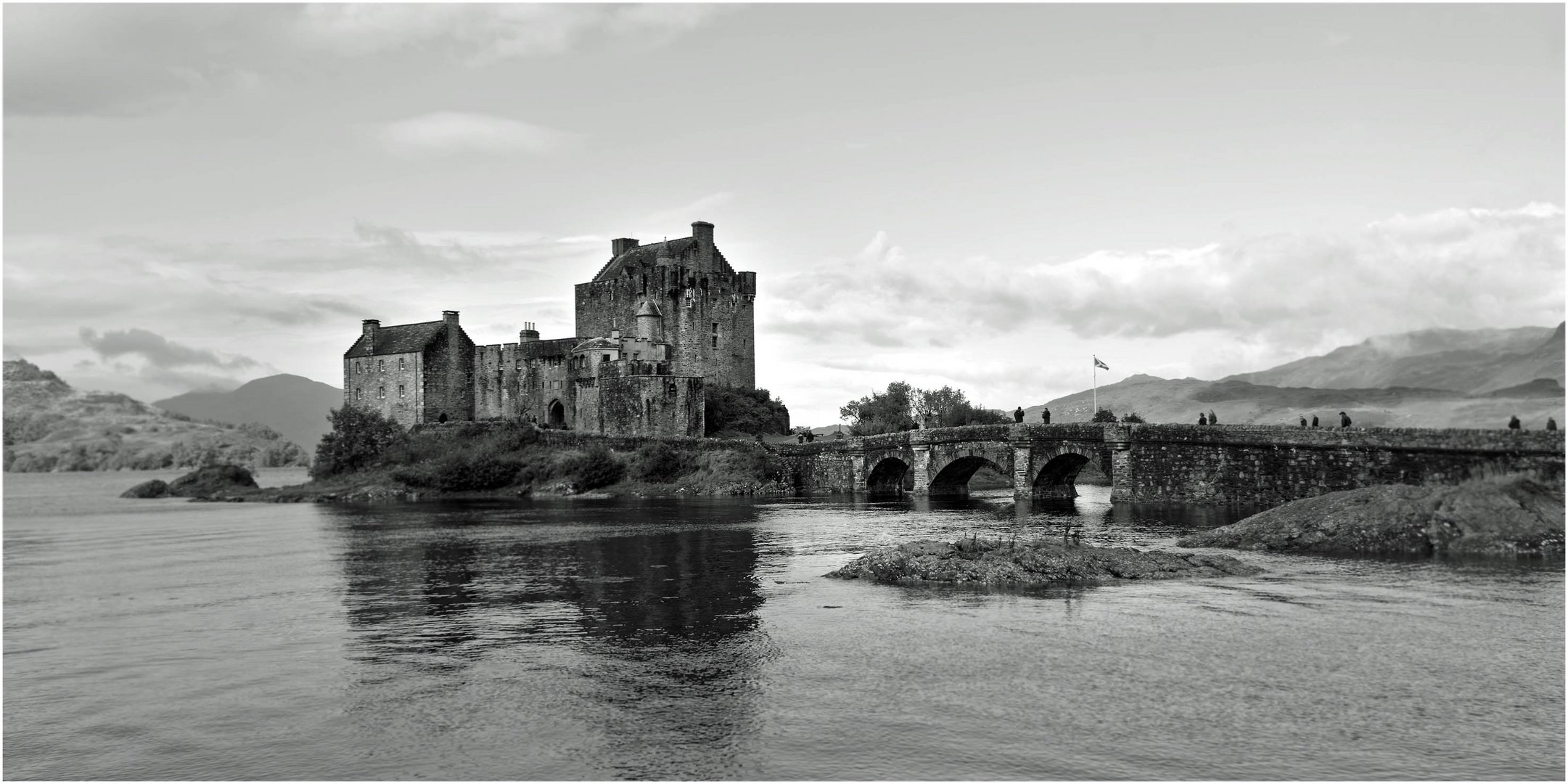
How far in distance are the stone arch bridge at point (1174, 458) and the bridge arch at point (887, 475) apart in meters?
0.08

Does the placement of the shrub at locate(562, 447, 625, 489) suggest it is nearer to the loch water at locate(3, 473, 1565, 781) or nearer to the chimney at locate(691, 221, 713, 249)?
the chimney at locate(691, 221, 713, 249)

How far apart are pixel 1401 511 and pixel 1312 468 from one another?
15.4 m

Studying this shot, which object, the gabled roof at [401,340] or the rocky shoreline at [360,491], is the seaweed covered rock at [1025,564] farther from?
the gabled roof at [401,340]

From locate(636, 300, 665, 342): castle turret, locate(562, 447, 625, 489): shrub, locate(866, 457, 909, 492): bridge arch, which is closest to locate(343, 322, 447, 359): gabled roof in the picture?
locate(636, 300, 665, 342): castle turret

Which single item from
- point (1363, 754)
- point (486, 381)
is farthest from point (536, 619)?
point (486, 381)

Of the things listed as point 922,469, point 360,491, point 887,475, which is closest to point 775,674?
point 922,469

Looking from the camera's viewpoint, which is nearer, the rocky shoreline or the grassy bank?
the rocky shoreline

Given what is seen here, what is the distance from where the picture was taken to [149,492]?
9100 centimetres

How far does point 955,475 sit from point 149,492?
60361 mm

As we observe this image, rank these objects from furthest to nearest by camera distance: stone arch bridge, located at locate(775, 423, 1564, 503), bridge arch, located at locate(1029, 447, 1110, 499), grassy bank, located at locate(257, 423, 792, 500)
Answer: grassy bank, located at locate(257, 423, 792, 500) → bridge arch, located at locate(1029, 447, 1110, 499) → stone arch bridge, located at locate(775, 423, 1564, 503)

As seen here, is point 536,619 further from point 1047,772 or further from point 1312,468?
point 1312,468

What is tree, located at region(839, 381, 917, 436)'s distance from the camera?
324 ft

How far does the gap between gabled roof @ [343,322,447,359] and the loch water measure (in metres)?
59.9

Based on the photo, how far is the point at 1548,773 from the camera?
13.9 meters
